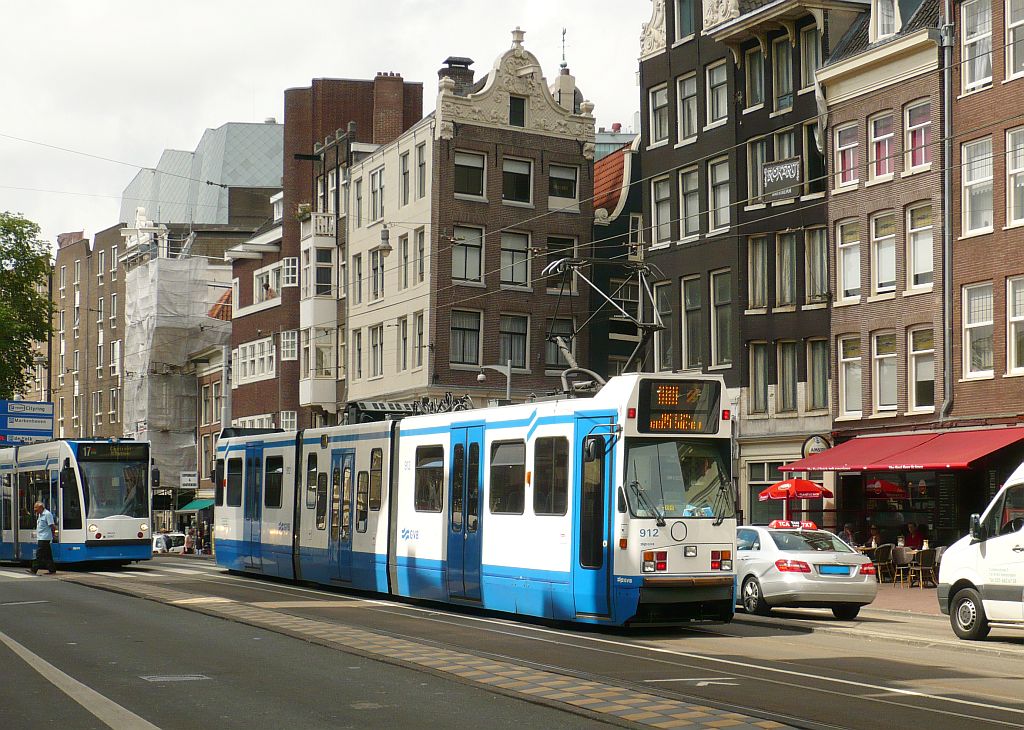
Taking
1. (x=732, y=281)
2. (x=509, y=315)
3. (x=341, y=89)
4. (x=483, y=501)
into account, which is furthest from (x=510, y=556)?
(x=341, y=89)

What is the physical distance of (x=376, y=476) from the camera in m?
24.5

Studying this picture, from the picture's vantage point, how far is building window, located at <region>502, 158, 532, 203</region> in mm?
51938

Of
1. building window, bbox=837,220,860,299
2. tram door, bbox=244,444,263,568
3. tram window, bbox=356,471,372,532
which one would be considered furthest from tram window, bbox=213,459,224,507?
building window, bbox=837,220,860,299

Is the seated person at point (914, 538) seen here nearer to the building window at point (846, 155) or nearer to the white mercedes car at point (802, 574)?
the building window at point (846, 155)

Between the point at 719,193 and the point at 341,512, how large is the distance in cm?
1951

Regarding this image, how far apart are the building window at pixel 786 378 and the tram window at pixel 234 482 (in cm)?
1498

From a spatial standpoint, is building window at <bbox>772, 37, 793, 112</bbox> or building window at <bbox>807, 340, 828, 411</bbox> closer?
building window at <bbox>807, 340, 828, 411</bbox>

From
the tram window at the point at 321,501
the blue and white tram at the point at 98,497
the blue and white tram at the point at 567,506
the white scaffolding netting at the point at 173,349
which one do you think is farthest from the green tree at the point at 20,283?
the blue and white tram at the point at 567,506

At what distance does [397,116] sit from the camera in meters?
57.5

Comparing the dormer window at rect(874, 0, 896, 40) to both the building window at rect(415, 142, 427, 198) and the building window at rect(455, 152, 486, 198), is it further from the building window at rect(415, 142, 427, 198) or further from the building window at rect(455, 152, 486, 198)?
the building window at rect(415, 142, 427, 198)

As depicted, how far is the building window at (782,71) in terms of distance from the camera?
3941 centimetres

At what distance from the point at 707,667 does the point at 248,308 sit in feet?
177

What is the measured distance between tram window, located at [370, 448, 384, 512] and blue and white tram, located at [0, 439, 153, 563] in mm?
12184

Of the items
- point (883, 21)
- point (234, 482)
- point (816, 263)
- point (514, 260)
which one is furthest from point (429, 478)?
point (514, 260)
